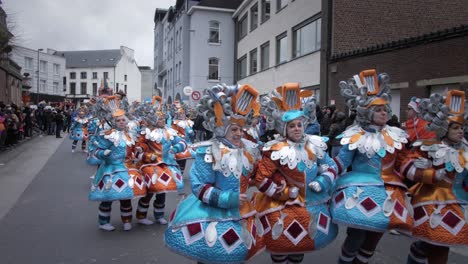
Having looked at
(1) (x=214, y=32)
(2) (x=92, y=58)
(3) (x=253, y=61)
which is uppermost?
(2) (x=92, y=58)

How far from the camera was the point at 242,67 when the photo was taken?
118ft

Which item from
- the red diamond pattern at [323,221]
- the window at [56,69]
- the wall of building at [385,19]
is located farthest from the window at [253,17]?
the window at [56,69]

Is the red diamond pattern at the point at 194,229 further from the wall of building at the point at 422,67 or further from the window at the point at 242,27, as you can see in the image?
the window at the point at 242,27

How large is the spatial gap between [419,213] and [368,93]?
1.31 m

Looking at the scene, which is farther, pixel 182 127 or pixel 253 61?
pixel 253 61

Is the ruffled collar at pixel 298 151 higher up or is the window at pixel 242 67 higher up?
the window at pixel 242 67

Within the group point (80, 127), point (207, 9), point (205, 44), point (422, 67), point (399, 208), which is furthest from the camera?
point (205, 44)

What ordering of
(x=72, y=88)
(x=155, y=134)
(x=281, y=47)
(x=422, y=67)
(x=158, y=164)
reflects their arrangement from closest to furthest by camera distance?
(x=158, y=164), (x=155, y=134), (x=422, y=67), (x=281, y=47), (x=72, y=88)

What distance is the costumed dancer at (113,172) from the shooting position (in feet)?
21.8

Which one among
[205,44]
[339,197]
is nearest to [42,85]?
[205,44]

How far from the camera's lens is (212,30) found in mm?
39031

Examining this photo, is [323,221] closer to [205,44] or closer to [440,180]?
[440,180]

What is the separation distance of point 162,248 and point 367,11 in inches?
646

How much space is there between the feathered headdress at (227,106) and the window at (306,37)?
17415 millimetres
